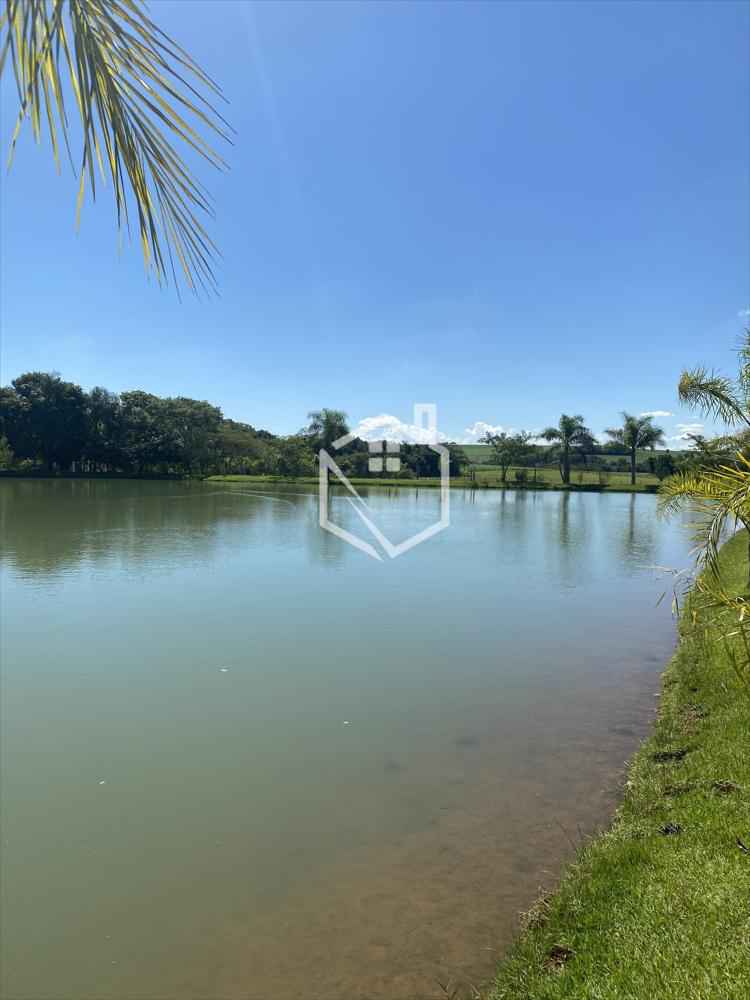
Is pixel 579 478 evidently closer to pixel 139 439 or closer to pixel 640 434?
pixel 640 434

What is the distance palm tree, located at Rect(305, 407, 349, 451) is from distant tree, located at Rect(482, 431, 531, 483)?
17.3 meters

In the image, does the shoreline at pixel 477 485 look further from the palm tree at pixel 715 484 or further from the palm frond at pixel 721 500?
the palm frond at pixel 721 500

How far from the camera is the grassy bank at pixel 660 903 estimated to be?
7.12ft

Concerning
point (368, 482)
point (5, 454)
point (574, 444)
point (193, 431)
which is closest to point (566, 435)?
point (574, 444)

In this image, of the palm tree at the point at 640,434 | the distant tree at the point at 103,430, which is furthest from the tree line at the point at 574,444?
the distant tree at the point at 103,430

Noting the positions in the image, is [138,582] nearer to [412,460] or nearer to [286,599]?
[286,599]

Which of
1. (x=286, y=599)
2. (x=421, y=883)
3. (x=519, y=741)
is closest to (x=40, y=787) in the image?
(x=421, y=883)

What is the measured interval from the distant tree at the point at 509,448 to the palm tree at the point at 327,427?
56.6 ft

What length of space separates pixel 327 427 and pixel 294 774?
6672 centimetres

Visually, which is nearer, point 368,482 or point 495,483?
point 368,482

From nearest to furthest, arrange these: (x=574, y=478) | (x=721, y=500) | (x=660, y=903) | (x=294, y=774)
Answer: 1. (x=660, y=903)
2. (x=721, y=500)
3. (x=294, y=774)
4. (x=574, y=478)

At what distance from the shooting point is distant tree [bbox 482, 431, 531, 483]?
2662 inches

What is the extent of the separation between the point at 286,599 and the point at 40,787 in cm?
638

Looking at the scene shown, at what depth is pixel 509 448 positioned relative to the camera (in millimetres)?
67625
